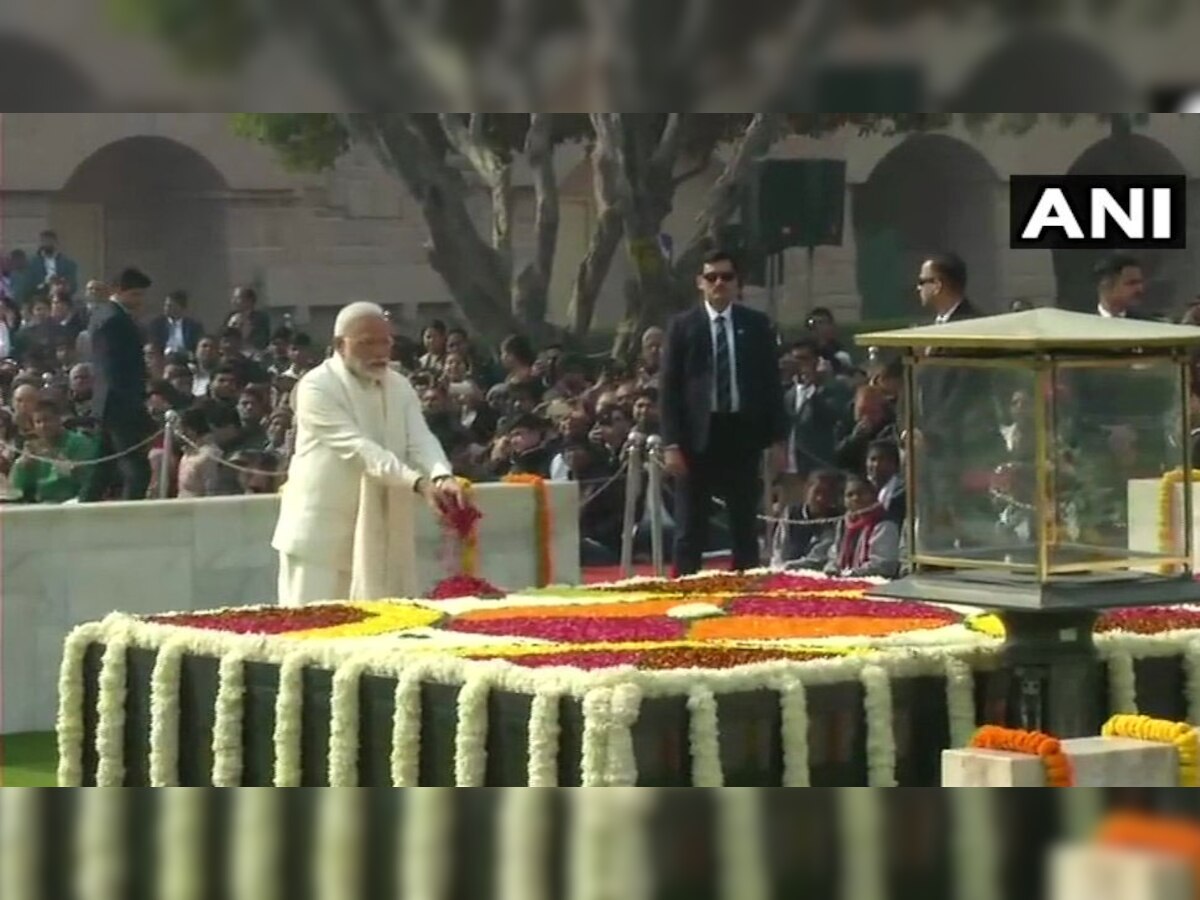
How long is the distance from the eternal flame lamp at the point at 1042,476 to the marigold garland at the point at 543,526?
4.51m

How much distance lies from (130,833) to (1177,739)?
1.94m

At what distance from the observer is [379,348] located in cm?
986

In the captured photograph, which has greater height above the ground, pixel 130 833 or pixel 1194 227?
pixel 1194 227

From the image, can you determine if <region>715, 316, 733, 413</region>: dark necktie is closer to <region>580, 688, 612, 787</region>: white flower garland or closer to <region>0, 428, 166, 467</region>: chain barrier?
<region>0, 428, 166, 467</region>: chain barrier

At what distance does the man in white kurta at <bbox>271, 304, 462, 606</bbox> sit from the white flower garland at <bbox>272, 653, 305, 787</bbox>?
2.02 meters

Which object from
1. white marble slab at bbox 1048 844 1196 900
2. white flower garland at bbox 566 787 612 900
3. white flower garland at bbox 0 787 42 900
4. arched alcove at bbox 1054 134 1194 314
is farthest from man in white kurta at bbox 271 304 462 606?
white marble slab at bbox 1048 844 1196 900

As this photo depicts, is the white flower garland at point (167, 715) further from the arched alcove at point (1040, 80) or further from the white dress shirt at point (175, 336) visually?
the white dress shirt at point (175, 336)

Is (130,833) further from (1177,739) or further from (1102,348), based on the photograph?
(1102,348)

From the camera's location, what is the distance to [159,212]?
48.6ft

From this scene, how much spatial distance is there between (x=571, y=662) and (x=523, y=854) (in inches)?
69.3

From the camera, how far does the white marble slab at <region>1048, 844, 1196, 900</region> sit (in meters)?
4.07

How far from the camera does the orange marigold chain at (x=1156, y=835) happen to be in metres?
4.13

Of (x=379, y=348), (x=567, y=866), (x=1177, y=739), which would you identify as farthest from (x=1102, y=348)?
(x=379, y=348)

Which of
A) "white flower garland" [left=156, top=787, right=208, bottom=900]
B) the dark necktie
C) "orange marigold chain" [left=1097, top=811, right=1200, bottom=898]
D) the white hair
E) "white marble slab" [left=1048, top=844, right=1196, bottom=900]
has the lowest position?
"white flower garland" [left=156, top=787, right=208, bottom=900]
